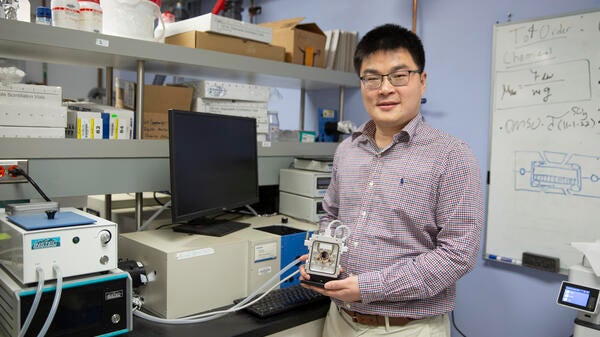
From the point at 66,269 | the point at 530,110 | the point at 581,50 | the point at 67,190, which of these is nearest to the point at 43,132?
Answer: the point at 67,190

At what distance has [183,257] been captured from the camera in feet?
4.58

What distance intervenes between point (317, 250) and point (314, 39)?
1.50m

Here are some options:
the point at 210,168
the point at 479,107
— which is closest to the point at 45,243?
the point at 210,168

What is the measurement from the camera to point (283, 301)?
151cm

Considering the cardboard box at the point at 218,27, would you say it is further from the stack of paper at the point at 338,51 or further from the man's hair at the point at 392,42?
the man's hair at the point at 392,42

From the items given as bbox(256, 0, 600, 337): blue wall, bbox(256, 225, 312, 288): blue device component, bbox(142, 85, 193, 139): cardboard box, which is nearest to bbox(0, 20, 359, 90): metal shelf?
bbox(142, 85, 193, 139): cardboard box

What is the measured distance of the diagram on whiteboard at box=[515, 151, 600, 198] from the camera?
1910mm

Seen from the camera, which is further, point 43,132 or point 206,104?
point 206,104

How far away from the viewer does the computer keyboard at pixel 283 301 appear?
4.74 ft

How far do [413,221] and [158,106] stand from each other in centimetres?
121

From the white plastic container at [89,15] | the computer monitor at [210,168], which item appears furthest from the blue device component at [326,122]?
the white plastic container at [89,15]

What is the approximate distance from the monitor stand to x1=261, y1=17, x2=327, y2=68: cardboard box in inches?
38.0

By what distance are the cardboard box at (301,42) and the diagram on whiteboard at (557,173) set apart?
3.70 ft

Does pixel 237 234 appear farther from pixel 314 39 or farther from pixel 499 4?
pixel 499 4
